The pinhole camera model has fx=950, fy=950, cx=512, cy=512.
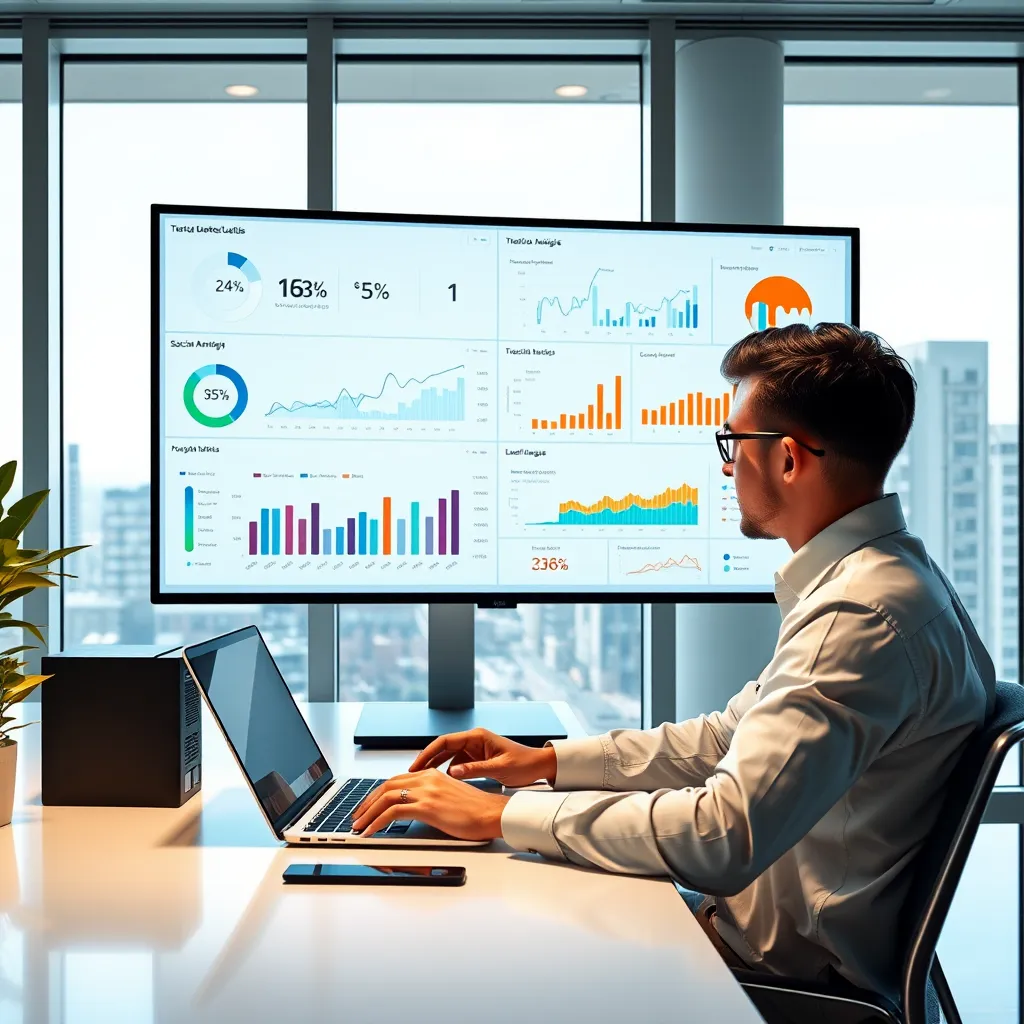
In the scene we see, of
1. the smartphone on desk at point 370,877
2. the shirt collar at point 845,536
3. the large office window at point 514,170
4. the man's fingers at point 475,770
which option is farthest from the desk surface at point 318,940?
the large office window at point 514,170

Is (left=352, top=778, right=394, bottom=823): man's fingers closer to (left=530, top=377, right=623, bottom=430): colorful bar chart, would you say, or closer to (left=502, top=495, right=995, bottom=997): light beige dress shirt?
(left=502, top=495, right=995, bottom=997): light beige dress shirt

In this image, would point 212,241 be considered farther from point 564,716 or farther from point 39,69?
point 39,69

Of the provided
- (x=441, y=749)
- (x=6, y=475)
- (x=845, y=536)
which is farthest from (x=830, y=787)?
(x=6, y=475)

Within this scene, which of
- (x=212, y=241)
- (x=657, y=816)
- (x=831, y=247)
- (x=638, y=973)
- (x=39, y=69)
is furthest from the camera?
(x=39, y=69)

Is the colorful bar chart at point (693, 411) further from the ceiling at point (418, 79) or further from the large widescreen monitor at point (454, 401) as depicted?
the ceiling at point (418, 79)

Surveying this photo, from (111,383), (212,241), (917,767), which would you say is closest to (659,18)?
(212,241)

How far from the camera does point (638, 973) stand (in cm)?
81

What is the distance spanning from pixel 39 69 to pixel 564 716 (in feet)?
7.45

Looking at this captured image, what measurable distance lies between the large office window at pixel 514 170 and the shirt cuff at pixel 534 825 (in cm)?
160

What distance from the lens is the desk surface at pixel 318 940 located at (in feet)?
2.46

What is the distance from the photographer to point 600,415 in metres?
1.84

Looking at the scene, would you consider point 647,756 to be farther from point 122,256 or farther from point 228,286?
point 122,256

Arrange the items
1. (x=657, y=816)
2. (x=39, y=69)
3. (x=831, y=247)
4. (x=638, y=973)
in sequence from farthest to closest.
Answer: (x=39, y=69), (x=831, y=247), (x=657, y=816), (x=638, y=973)

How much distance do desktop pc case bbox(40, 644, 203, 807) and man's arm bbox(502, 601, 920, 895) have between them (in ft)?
1.98
